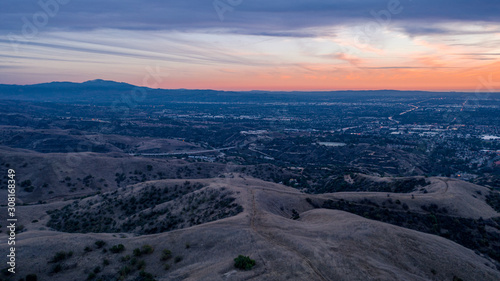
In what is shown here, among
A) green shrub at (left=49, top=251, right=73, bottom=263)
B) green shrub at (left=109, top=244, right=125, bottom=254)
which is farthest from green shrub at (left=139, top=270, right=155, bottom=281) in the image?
green shrub at (left=49, top=251, right=73, bottom=263)

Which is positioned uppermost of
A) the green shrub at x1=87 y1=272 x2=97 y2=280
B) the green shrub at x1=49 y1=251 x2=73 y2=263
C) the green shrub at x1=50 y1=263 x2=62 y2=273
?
the green shrub at x1=49 y1=251 x2=73 y2=263

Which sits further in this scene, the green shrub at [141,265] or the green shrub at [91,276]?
the green shrub at [141,265]

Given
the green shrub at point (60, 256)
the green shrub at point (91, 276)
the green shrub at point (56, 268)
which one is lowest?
the green shrub at point (91, 276)

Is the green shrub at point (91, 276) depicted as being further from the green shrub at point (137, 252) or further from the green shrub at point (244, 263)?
the green shrub at point (244, 263)

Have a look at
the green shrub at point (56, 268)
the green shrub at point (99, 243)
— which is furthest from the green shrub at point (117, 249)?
the green shrub at point (56, 268)

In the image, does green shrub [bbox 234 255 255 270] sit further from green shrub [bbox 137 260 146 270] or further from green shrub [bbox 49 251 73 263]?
green shrub [bbox 49 251 73 263]

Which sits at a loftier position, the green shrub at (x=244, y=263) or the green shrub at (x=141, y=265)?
the green shrub at (x=244, y=263)

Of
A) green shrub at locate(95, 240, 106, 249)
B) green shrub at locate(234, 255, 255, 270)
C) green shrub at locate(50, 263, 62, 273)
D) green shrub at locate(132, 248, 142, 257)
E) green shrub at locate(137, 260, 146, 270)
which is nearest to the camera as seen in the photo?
green shrub at locate(234, 255, 255, 270)

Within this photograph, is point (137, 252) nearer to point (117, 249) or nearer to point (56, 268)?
point (117, 249)
